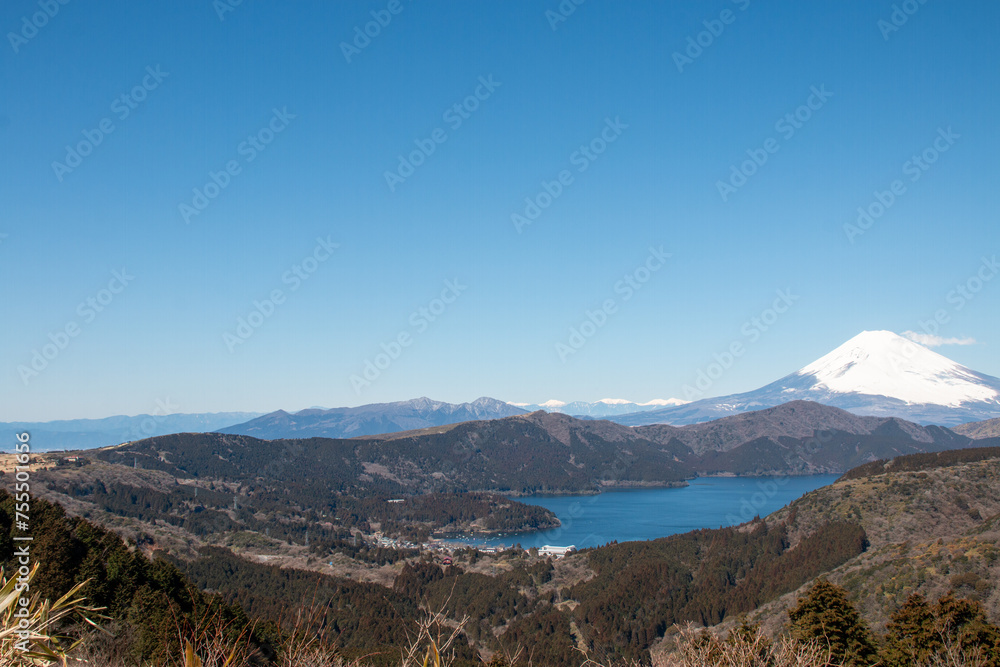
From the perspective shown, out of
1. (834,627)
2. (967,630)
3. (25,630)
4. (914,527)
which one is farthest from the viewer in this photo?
(914,527)

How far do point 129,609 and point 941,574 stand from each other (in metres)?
53.4

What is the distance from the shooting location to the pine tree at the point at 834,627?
25.4 m

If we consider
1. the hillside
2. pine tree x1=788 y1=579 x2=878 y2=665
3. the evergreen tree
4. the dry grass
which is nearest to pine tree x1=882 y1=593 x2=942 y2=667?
the evergreen tree

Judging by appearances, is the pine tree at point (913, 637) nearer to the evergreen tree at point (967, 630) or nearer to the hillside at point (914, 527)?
the evergreen tree at point (967, 630)

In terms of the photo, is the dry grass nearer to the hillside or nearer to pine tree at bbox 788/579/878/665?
pine tree at bbox 788/579/878/665

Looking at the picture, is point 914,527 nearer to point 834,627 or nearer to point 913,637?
point 913,637

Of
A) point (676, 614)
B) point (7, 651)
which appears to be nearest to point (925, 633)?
point (7, 651)

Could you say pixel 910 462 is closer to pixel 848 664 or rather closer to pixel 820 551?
pixel 820 551

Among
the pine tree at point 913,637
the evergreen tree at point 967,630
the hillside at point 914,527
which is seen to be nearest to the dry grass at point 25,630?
the evergreen tree at point 967,630

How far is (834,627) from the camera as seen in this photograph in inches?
1037

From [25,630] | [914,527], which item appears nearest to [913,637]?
[25,630]

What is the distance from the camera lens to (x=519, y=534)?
179 metres

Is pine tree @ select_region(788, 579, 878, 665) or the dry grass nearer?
the dry grass

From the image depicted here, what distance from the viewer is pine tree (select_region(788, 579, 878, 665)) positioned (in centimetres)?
2544
